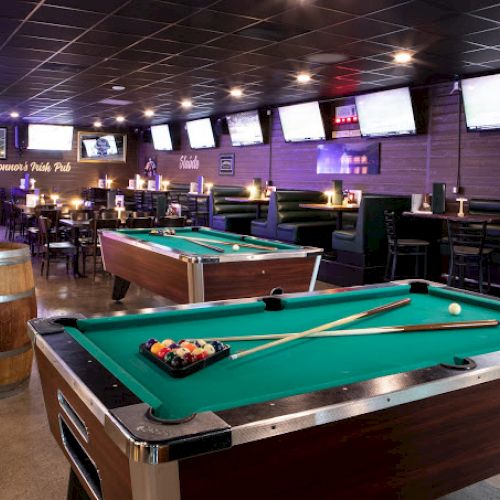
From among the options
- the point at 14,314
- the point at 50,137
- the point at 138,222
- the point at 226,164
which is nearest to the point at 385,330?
the point at 14,314

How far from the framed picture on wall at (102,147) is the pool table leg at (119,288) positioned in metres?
10.7

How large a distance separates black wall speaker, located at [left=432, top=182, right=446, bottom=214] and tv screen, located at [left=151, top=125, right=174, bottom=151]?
8871 mm

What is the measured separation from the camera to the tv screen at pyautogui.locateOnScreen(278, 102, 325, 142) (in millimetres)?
9977

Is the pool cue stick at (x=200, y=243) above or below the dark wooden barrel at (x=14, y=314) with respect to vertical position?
above

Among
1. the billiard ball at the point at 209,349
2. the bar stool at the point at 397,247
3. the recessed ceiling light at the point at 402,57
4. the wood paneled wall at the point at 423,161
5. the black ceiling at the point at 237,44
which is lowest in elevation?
the bar stool at the point at 397,247

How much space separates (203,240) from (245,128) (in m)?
6.79

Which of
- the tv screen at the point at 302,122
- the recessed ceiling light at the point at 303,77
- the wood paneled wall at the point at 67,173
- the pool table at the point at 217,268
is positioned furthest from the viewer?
the wood paneled wall at the point at 67,173

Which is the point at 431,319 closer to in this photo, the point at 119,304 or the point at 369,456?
the point at 369,456

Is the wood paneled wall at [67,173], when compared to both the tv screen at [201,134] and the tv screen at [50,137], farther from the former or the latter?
the tv screen at [201,134]

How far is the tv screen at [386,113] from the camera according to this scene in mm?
8289

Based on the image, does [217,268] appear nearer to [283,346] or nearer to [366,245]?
[283,346]

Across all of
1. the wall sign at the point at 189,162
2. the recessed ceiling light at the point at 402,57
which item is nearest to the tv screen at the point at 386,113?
the recessed ceiling light at the point at 402,57

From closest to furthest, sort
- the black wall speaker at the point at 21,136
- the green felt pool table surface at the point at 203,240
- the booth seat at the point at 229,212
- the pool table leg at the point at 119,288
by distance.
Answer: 1. the green felt pool table surface at the point at 203,240
2. the pool table leg at the point at 119,288
3. the booth seat at the point at 229,212
4. the black wall speaker at the point at 21,136

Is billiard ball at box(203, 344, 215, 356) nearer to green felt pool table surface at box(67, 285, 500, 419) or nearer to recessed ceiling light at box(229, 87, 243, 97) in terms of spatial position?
green felt pool table surface at box(67, 285, 500, 419)
